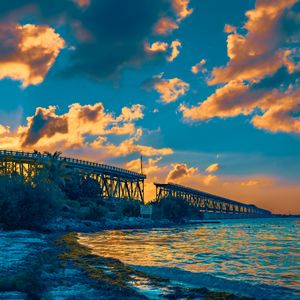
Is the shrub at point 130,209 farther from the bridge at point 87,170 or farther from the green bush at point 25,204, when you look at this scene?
the green bush at point 25,204

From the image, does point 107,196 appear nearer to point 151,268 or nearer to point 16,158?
point 16,158

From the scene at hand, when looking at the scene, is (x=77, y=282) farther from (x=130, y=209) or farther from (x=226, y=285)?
(x=130, y=209)

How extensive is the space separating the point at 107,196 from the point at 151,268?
10217 cm

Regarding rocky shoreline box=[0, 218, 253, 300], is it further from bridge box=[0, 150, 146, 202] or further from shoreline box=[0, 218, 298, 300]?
bridge box=[0, 150, 146, 202]

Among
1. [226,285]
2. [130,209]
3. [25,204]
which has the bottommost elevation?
[226,285]

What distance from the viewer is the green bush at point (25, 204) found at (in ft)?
138

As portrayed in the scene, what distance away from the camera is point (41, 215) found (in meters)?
45.8

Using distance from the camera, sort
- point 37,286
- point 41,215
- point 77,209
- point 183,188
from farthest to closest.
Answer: point 183,188 → point 77,209 → point 41,215 → point 37,286

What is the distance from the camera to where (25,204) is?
1743 inches

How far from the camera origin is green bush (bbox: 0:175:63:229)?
4219cm

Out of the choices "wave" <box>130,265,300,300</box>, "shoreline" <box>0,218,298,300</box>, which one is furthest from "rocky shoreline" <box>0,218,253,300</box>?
"wave" <box>130,265,300,300</box>

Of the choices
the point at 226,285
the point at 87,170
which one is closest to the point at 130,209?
the point at 87,170

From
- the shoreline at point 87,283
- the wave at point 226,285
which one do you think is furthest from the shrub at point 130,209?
the wave at point 226,285

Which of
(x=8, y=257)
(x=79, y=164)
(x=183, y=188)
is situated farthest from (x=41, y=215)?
(x=183, y=188)
